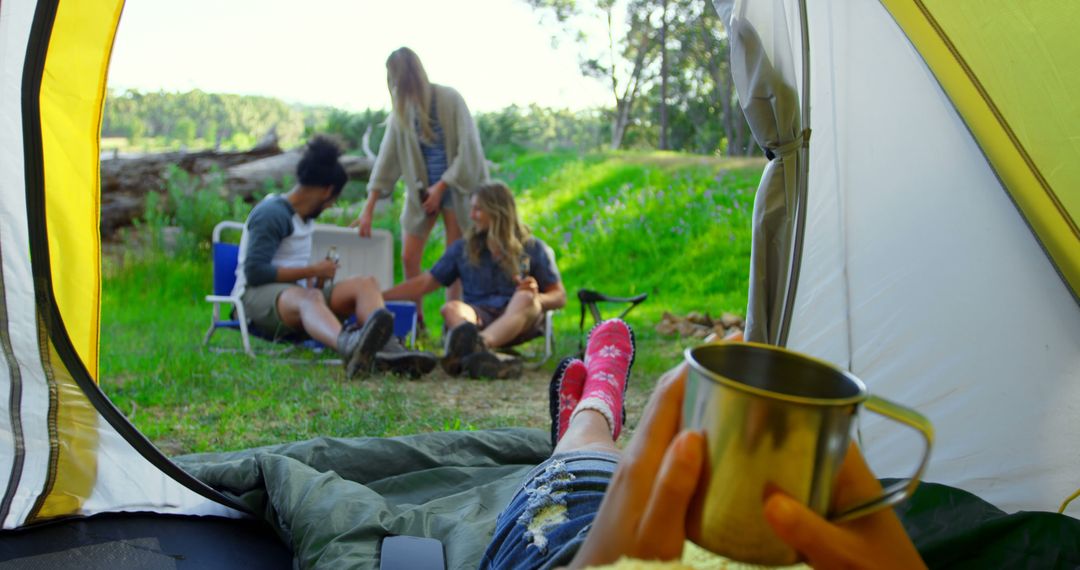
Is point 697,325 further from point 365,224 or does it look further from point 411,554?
point 411,554

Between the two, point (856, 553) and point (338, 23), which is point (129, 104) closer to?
point (338, 23)

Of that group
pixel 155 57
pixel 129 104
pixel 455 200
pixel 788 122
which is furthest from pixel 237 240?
pixel 155 57

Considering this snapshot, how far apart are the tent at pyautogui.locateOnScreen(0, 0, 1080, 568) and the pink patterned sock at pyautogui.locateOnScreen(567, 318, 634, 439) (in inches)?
13.3

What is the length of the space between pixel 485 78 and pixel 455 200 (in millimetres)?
14169

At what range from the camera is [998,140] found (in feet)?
6.30

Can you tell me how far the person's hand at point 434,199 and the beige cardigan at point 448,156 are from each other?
1.9 inches

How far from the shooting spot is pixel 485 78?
19.0m

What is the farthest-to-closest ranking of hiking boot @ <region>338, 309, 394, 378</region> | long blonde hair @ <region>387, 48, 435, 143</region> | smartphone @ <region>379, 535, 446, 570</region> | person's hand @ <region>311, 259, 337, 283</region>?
1. long blonde hair @ <region>387, 48, 435, 143</region>
2. person's hand @ <region>311, 259, 337, 283</region>
3. hiking boot @ <region>338, 309, 394, 378</region>
4. smartphone @ <region>379, 535, 446, 570</region>

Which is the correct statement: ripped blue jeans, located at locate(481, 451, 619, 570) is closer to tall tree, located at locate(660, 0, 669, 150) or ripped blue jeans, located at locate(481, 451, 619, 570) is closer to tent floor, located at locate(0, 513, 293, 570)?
tent floor, located at locate(0, 513, 293, 570)

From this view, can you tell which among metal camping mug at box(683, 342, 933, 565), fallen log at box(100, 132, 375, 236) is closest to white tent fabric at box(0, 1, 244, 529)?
metal camping mug at box(683, 342, 933, 565)

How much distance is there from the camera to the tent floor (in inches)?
69.3

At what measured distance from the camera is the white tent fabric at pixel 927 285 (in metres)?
2.00

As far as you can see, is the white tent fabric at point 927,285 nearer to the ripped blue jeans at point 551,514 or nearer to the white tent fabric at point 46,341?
the ripped blue jeans at point 551,514

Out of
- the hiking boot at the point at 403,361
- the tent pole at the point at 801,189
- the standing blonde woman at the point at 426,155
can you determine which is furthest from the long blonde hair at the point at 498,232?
the tent pole at the point at 801,189
